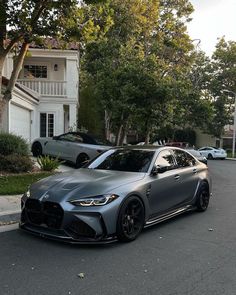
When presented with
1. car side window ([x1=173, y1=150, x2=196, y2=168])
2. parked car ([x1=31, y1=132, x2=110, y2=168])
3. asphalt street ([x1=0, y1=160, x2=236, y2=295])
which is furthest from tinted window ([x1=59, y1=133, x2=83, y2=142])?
asphalt street ([x1=0, y1=160, x2=236, y2=295])

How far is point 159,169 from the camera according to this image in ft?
22.8

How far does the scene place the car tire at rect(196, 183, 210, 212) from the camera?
8.44m

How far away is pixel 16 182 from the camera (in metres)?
10.4

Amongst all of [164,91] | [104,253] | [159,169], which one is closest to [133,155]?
[159,169]

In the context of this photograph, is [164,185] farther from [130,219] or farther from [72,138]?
[72,138]

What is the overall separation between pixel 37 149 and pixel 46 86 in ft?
22.2

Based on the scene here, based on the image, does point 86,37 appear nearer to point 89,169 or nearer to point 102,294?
point 89,169

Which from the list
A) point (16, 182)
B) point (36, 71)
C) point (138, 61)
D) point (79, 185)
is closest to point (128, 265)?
point (79, 185)

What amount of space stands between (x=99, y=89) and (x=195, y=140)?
3748 cm

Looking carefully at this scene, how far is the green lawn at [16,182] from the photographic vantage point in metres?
9.43

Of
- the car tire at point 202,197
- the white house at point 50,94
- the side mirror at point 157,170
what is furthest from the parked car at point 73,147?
the side mirror at point 157,170

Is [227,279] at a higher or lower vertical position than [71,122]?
lower

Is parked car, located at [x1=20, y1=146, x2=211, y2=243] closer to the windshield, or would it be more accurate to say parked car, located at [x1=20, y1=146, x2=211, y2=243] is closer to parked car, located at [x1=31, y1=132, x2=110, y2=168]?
the windshield

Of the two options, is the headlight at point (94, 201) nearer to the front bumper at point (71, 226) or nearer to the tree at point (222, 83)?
the front bumper at point (71, 226)
